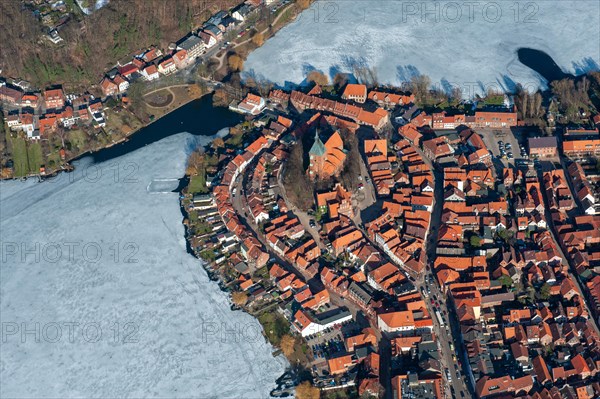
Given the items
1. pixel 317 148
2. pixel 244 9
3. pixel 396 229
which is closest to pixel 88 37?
pixel 244 9

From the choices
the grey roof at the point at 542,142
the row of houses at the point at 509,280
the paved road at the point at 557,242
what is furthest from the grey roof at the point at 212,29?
the paved road at the point at 557,242

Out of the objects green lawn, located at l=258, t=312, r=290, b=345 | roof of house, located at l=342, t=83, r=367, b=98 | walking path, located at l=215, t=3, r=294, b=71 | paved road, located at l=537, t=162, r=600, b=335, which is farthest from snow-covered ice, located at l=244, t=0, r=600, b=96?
green lawn, located at l=258, t=312, r=290, b=345

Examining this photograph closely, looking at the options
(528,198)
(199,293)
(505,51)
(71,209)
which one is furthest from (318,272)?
(505,51)

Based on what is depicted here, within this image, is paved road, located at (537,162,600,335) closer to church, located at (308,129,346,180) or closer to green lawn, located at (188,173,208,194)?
church, located at (308,129,346,180)

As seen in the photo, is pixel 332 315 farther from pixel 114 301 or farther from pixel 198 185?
pixel 198 185

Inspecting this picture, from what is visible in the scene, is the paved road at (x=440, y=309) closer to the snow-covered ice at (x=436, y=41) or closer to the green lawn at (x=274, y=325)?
the green lawn at (x=274, y=325)
